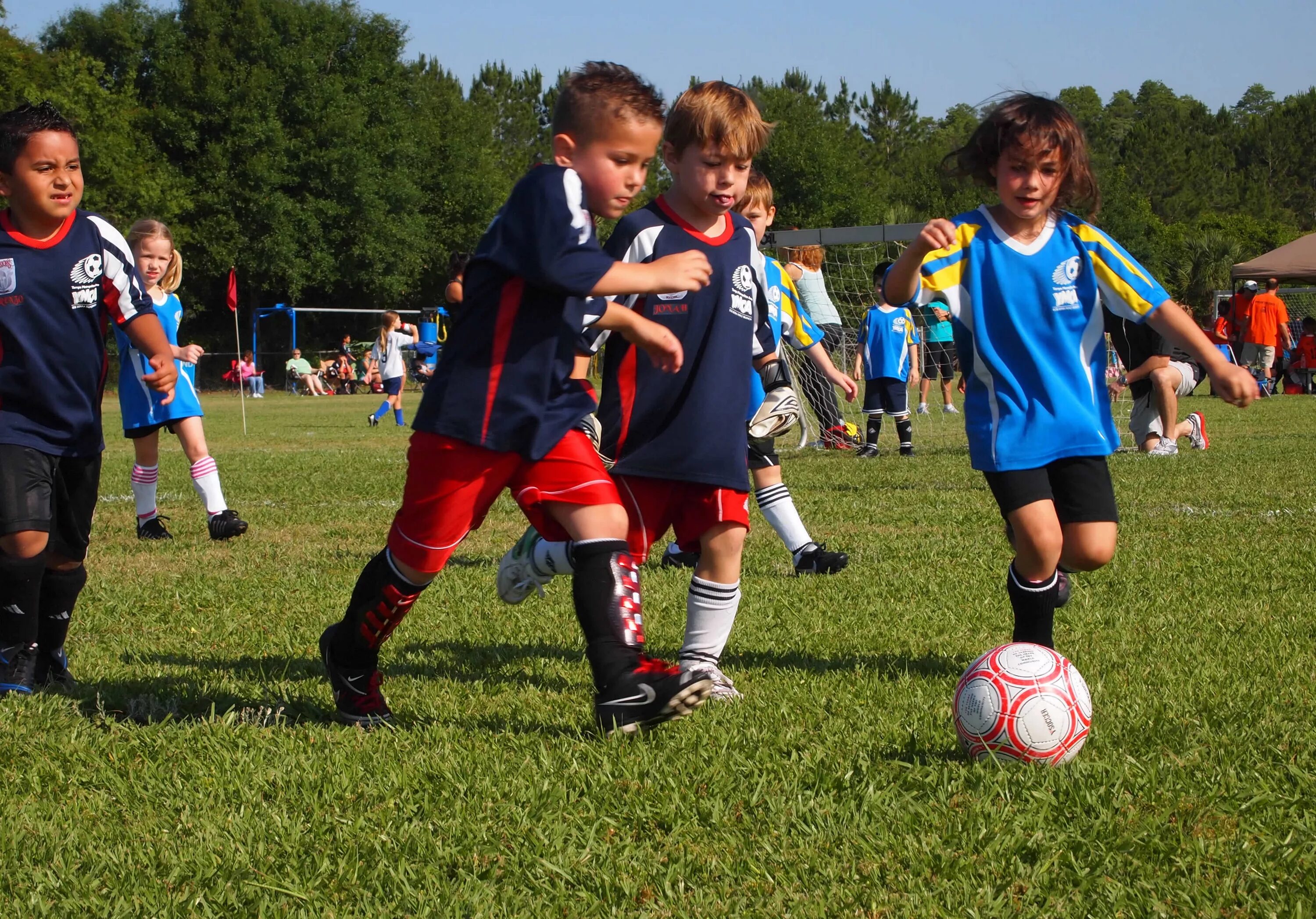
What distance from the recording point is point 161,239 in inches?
279

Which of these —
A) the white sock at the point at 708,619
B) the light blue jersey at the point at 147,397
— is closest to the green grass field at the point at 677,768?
the white sock at the point at 708,619

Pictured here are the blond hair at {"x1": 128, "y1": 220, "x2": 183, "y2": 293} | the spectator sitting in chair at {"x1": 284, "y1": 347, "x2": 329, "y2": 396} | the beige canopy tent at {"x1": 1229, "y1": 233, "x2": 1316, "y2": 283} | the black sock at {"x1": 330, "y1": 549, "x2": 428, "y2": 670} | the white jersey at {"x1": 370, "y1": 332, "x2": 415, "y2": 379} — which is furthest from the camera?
the spectator sitting in chair at {"x1": 284, "y1": 347, "x2": 329, "y2": 396}

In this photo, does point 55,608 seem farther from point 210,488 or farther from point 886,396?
point 886,396

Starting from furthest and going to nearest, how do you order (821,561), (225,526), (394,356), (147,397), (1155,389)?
(394,356) → (1155,389) → (147,397) → (225,526) → (821,561)

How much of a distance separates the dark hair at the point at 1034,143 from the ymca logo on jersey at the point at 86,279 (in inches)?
105

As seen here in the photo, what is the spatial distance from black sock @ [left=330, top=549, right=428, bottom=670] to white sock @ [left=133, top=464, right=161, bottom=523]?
462cm

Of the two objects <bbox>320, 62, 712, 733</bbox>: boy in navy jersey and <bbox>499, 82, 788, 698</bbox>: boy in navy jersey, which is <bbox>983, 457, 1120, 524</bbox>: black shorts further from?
<bbox>320, 62, 712, 733</bbox>: boy in navy jersey

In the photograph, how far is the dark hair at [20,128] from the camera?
3.79 meters

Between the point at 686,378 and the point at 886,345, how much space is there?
31.1ft

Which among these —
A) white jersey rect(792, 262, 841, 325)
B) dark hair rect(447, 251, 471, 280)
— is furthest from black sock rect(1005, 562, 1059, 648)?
white jersey rect(792, 262, 841, 325)

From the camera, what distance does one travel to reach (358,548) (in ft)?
22.7

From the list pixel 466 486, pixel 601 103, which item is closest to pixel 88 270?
pixel 466 486

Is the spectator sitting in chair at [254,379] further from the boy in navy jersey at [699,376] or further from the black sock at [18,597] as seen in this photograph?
the boy in navy jersey at [699,376]

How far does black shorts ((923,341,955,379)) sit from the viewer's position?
17.6 m
